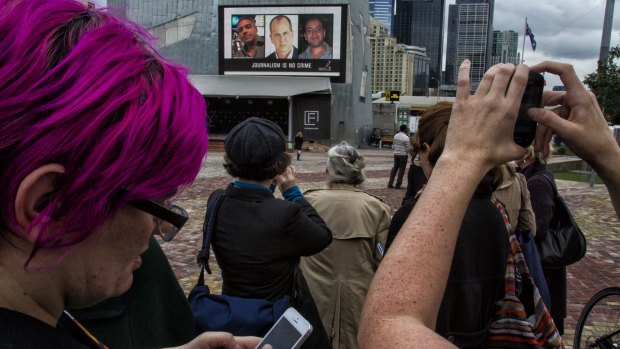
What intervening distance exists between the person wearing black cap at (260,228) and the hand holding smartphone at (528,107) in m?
1.44

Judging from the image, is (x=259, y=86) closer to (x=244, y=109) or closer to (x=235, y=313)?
(x=244, y=109)

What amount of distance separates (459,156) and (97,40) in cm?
77

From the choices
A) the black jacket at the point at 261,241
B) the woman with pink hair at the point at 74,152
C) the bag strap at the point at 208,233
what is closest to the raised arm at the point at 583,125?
the woman with pink hair at the point at 74,152

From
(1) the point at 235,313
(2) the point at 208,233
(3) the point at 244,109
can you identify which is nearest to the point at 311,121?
(3) the point at 244,109

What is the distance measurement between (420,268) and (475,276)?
1235 mm

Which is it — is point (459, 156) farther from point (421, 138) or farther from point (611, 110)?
point (611, 110)

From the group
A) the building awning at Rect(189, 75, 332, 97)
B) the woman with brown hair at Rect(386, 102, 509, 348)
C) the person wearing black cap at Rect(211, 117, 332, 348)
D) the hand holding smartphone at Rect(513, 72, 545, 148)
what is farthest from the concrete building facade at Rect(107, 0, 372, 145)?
the hand holding smartphone at Rect(513, 72, 545, 148)

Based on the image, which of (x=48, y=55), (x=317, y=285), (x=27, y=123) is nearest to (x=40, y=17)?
(x=48, y=55)

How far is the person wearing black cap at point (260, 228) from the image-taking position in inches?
95.7

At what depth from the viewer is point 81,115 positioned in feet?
2.60

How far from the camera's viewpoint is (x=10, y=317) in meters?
0.76

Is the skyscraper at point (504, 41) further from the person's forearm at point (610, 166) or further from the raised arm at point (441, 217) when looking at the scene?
the raised arm at point (441, 217)

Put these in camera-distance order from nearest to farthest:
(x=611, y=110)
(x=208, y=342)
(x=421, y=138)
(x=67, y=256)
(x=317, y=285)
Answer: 1. (x=67, y=256)
2. (x=208, y=342)
3. (x=421, y=138)
4. (x=317, y=285)
5. (x=611, y=110)

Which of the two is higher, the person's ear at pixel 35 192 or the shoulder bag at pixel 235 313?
the person's ear at pixel 35 192
